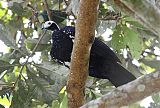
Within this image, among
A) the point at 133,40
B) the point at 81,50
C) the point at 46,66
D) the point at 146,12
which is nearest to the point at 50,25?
the point at 46,66

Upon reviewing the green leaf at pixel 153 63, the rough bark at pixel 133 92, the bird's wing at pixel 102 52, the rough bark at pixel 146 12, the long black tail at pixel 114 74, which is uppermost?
the rough bark at pixel 146 12

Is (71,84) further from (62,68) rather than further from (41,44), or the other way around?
(41,44)

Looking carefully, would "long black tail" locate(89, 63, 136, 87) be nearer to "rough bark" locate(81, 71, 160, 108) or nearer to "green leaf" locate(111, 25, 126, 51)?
"green leaf" locate(111, 25, 126, 51)

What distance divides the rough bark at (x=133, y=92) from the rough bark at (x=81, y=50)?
0.48m

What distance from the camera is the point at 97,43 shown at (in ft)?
8.73

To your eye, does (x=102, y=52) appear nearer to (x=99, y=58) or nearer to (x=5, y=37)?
(x=99, y=58)

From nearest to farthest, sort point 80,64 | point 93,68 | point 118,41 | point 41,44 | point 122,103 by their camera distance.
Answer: point 122,103 < point 80,64 < point 93,68 < point 118,41 < point 41,44

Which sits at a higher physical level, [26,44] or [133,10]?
[133,10]

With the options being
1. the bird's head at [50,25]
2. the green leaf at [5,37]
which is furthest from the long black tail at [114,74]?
the green leaf at [5,37]

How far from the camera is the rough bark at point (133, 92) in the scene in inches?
58.3

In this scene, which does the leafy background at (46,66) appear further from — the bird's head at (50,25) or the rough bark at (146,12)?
the rough bark at (146,12)

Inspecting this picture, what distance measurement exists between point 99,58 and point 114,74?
0.16m

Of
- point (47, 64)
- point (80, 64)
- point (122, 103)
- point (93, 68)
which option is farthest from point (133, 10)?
point (47, 64)

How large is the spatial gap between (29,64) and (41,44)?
34 cm
